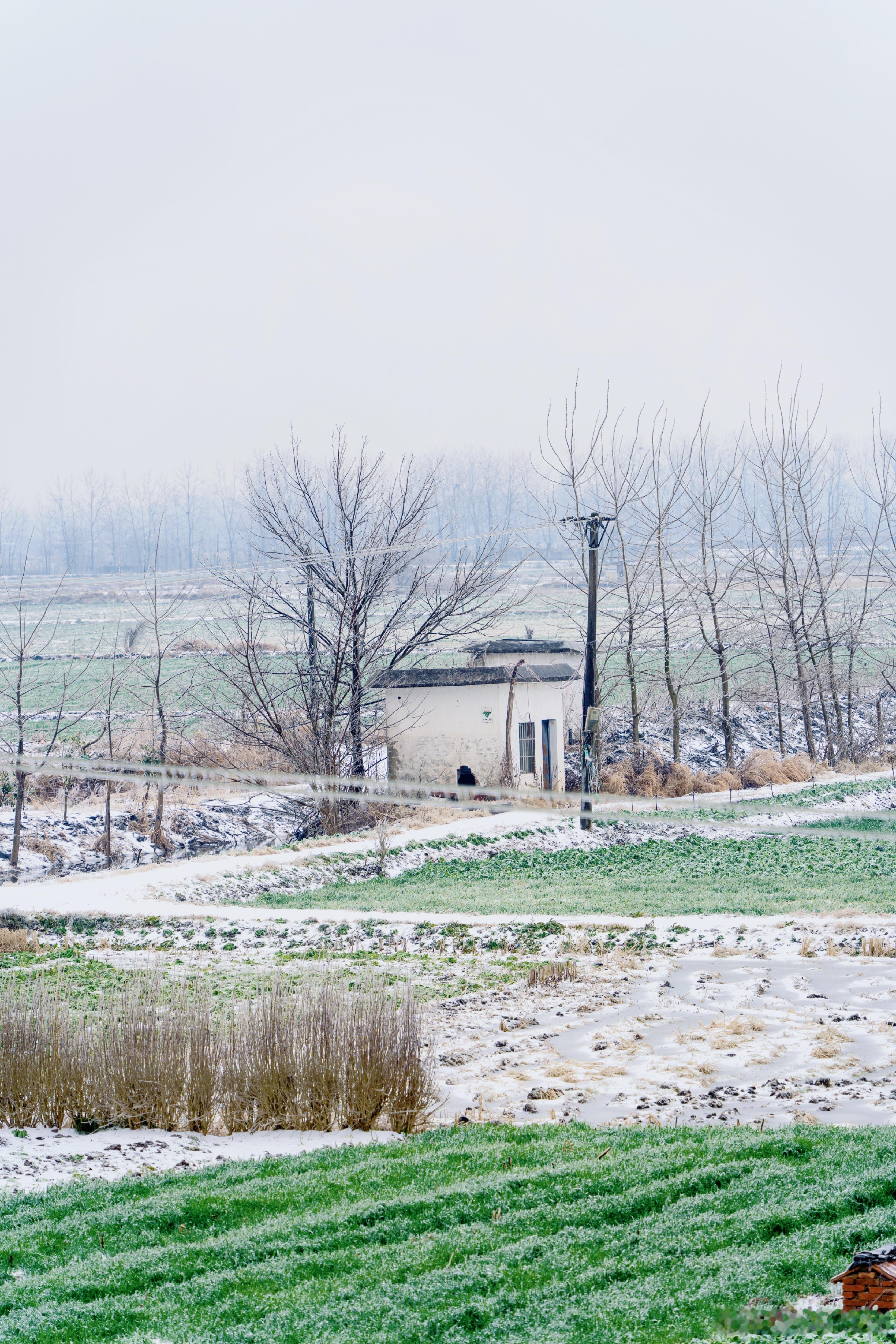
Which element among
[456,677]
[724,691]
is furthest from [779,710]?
[456,677]

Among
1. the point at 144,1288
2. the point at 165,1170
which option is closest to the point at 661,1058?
the point at 165,1170

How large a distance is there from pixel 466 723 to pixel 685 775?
7.29 meters

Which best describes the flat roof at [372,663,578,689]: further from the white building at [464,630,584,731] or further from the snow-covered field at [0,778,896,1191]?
the snow-covered field at [0,778,896,1191]

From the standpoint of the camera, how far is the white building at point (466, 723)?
103ft

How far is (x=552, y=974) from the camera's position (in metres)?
13.8

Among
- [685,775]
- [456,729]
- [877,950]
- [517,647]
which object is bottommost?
[877,950]

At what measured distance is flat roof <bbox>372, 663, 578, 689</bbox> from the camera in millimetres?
31375

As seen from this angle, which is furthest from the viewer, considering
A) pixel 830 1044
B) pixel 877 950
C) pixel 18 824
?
pixel 18 824

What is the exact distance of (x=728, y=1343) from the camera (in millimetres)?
3684

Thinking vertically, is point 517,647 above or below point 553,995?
above

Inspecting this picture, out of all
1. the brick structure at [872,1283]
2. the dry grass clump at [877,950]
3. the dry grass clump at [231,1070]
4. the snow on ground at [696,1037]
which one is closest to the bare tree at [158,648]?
the snow on ground at [696,1037]

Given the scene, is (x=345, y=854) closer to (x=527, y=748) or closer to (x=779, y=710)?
(x=527, y=748)

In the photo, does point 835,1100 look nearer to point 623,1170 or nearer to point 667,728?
point 623,1170

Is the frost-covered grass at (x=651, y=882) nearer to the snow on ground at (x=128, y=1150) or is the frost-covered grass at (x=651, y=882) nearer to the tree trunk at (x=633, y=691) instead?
the snow on ground at (x=128, y=1150)
